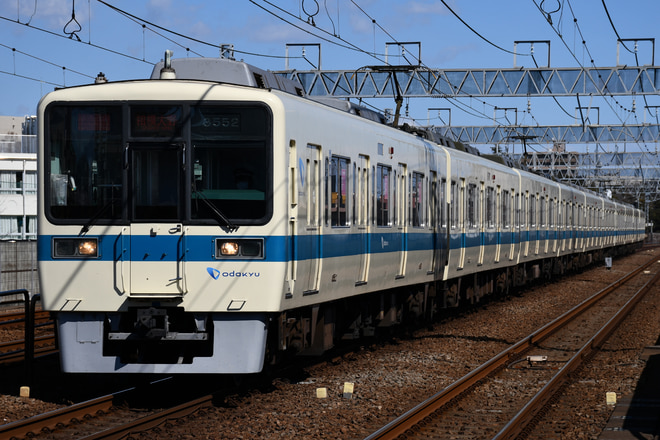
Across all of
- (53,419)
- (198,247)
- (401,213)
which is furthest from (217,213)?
(401,213)

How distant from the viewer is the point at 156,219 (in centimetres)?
861

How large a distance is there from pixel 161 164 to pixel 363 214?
3.42 m

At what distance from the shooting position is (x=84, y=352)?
8.62 m

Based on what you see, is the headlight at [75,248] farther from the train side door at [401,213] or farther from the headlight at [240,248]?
the train side door at [401,213]

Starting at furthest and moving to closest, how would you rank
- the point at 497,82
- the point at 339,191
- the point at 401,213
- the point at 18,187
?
1. the point at 18,187
2. the point at 497,82
3. the point at 401,213
4. the point at 339,191

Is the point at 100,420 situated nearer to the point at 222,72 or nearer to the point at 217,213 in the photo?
the point at 217,213

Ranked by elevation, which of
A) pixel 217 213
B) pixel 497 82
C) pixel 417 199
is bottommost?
pixel 217 213

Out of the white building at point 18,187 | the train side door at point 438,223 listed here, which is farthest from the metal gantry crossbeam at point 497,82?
the train side door at point 438,223

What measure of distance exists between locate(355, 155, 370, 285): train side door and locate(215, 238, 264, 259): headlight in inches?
112

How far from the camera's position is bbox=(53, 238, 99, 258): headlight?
8.66 meters

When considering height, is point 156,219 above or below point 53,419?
above

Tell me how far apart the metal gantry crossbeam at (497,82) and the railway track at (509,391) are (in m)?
13.5

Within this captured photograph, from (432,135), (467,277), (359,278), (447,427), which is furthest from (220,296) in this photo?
(467,277)

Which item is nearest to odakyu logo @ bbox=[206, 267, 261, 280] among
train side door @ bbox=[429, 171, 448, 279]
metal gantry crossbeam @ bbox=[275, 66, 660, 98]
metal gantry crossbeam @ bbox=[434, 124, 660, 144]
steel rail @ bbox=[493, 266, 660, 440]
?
steel rail @ bbox=[493, 266, 660, 440]
